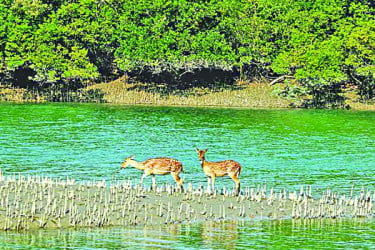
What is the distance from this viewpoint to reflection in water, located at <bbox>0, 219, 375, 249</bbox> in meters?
22.9

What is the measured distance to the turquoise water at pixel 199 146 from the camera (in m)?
24.7

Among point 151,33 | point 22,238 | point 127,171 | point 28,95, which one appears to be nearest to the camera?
point 22,238

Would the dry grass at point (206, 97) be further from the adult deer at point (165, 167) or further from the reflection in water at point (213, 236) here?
the reflection in water at point (213, 236)

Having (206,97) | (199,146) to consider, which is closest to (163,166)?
(199,146)

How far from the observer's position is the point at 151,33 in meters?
97.2

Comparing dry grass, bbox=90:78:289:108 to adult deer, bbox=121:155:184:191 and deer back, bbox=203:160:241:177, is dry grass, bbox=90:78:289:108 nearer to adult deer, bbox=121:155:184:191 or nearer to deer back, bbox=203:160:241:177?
deer back, bbox=203:160:241:177

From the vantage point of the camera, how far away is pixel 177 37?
9656 cm

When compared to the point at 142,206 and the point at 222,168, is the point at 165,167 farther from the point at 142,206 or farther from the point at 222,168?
the point at 142,206

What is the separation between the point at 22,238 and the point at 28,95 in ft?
226

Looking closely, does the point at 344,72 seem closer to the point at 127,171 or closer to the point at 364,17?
the point at 364,17

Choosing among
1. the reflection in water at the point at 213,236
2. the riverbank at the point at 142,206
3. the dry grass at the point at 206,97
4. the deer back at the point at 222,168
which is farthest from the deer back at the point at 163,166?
the dry grass at the point at 206,97

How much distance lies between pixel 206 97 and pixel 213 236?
66.6 metres

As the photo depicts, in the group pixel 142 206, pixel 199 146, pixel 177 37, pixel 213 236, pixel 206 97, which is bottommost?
pixel 213 236

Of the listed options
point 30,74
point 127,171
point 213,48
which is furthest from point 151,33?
point 127,171
